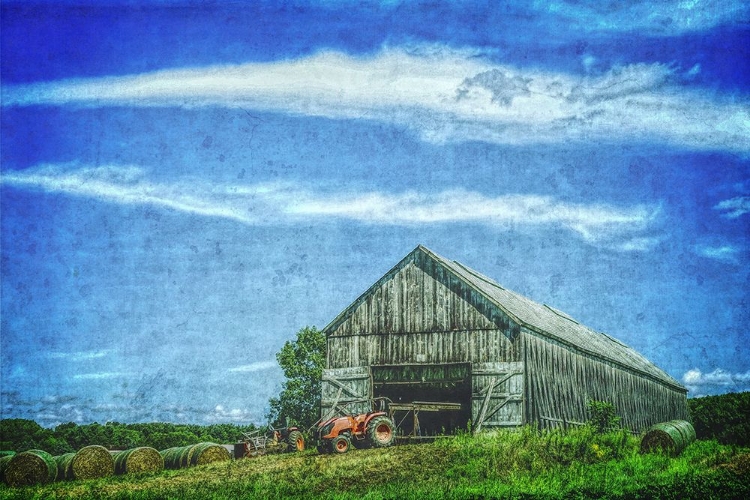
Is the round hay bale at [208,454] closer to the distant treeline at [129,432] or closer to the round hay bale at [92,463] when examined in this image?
the round hay bale at [92,463]

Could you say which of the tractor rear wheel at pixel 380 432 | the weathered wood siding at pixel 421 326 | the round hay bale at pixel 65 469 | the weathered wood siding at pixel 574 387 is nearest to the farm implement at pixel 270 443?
the weathered wood siding at pixel 421 326

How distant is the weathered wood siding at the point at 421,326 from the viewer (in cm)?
2466

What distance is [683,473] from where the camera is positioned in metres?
15.6

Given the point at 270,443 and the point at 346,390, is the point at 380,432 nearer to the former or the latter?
the point at 346,390

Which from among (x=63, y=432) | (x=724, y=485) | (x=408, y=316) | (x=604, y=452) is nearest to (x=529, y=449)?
(x=604, y=452)

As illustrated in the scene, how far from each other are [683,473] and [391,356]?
11876mm

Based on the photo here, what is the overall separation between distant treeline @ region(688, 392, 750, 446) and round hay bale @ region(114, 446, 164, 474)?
72.1 feet

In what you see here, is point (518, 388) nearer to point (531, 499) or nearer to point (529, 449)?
point (529, 449)

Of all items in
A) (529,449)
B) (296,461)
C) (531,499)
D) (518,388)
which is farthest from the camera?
(518,388)

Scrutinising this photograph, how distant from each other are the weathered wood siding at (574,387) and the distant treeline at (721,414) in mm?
3017

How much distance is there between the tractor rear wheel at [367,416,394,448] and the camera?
74.0ft

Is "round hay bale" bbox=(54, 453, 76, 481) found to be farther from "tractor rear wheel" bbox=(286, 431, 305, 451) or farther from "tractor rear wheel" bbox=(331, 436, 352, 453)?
"tractor rear wheel" bbox=(331, 436, 352, 453)

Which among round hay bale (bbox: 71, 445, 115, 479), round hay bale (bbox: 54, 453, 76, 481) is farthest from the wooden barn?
round hay bale (bbox: 54, 453, 76, 481)

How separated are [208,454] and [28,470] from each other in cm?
534
